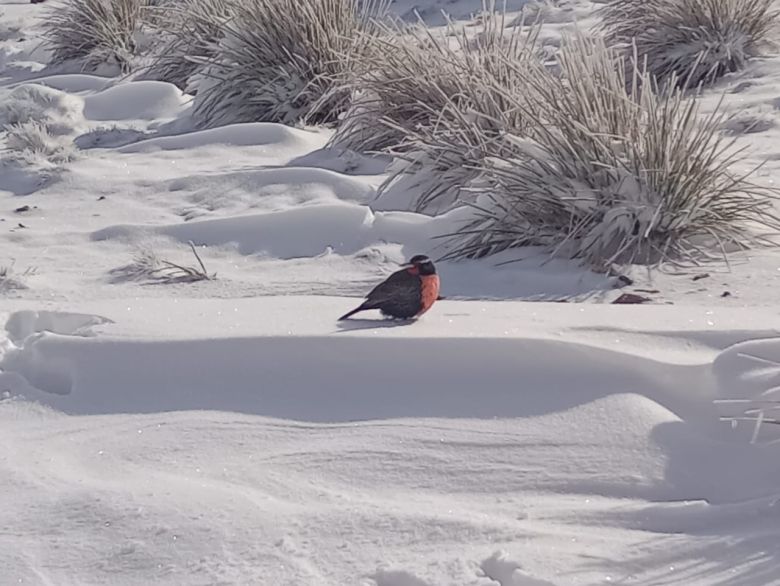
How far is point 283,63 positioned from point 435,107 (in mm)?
1567

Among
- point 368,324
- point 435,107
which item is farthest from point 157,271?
point 435,107

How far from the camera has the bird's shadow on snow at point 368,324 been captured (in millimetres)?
3396

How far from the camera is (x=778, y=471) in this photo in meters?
2.53

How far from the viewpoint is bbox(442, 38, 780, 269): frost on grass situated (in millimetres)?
4289

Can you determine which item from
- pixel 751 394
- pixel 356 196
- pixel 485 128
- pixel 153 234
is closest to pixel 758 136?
pixel 485 128

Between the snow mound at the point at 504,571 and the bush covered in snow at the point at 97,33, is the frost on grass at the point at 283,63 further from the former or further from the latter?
the snow mound at the point at 504,571

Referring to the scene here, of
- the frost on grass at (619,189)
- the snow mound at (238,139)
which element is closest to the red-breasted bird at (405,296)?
the frost on grass at (619,189)

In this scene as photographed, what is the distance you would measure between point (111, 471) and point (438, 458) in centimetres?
73

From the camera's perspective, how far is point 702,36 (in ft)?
22.0

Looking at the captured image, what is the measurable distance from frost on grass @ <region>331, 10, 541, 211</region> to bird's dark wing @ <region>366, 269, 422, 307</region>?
1407 millimetres

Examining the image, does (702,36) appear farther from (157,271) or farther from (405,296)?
(405,296)

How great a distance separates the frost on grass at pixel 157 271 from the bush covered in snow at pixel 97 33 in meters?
4.49

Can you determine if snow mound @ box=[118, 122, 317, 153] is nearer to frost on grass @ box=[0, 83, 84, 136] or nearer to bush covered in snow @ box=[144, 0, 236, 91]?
frost on grass @ box=[0, 83, 84, 136]

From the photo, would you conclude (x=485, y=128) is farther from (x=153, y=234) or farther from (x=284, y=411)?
(x=284, y=411)
